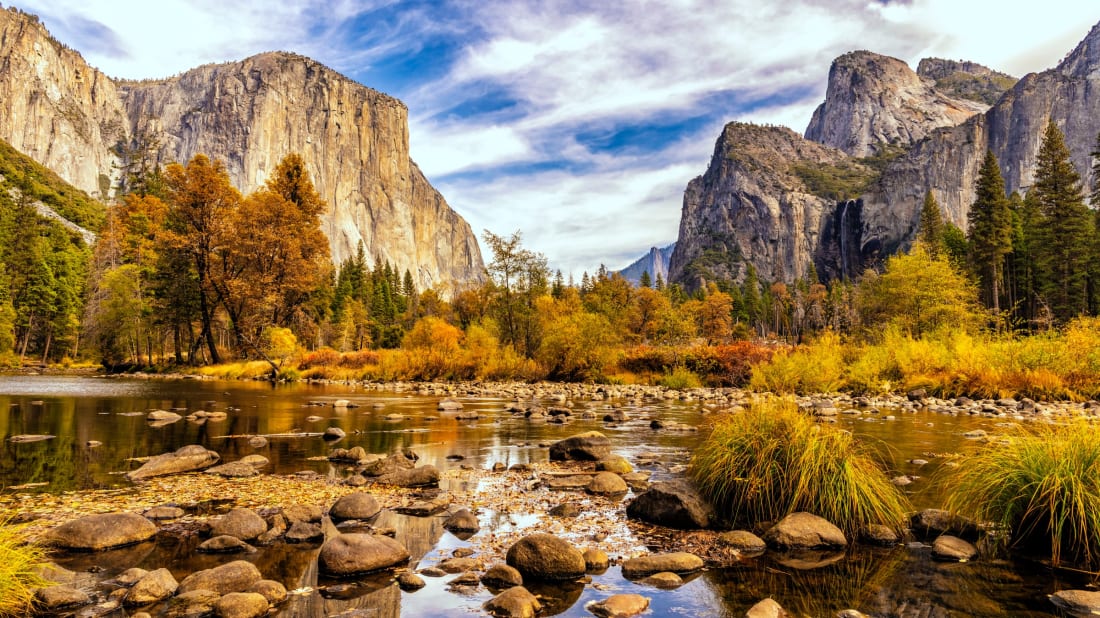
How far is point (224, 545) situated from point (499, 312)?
31.4 metres

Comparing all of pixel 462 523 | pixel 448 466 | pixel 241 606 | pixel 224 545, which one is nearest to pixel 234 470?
pixel 448 466

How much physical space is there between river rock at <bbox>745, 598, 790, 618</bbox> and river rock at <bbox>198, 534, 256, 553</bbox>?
463 centimetres

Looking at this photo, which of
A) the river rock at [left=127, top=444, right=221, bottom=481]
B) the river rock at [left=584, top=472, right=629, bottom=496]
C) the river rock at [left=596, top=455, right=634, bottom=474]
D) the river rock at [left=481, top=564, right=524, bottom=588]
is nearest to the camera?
the river rock at [left=481, top=564, right=524, bottom=588]

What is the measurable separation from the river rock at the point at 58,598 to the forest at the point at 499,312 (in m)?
21.4

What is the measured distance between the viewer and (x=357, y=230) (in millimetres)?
176875

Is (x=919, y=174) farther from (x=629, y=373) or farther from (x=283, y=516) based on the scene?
(x=283, y=516)

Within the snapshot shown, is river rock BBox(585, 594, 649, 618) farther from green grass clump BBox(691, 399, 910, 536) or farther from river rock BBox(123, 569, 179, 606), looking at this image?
river rock BBox(123, 569, 179, 606)

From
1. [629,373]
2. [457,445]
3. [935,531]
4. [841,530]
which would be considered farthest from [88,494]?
[629,373]

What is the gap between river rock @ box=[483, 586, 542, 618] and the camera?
14.6 feet

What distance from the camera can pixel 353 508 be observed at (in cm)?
699

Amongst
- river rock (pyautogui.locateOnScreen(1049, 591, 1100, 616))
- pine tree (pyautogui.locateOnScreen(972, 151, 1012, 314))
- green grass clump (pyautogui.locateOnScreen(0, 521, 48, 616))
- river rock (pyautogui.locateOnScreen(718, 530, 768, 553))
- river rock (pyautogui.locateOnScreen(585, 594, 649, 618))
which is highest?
pine tree (pyautogui.locateOnScreen(972, 151, 1012, 314))

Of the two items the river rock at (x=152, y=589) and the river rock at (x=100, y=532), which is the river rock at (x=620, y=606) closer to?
the river rock at (x=152, y=589)

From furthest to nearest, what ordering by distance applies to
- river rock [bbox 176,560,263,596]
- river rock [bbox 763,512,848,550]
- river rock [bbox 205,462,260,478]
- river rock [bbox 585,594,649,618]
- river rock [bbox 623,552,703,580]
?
river rock [bbox 205,462,260,478], river rock [bbox 763,512,848,550], river rock [bbox 623,552,703,580], river rock [bbox 176,560,263,596], river rock [bbox 585,594,649,618]

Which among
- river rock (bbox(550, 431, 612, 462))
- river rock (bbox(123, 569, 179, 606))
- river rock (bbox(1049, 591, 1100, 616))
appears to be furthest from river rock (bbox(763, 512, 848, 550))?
river rock (bbox(123, 569, 179, 606))
